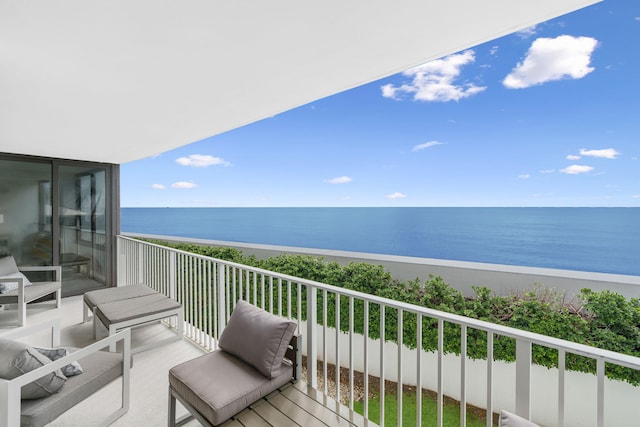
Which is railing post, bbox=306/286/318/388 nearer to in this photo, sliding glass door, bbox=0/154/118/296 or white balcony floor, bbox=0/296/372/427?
white balcony floor, bbox=0/296/372/427

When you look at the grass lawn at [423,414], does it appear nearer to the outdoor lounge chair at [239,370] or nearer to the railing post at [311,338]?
the railing post at [311,338]

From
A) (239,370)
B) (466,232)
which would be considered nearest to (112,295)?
(239,370)

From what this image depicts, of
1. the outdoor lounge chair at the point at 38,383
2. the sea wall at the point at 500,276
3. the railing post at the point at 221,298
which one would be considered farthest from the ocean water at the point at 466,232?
the outdoor lounge chair at the point at 38,383

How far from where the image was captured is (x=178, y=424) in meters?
2.00

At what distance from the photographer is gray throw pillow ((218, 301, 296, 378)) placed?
183 centimetres

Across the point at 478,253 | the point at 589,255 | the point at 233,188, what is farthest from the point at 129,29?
the point at 233,188

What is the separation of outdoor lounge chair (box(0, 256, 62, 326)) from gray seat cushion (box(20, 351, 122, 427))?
2.52 m

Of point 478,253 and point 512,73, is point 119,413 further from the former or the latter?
point 512,73

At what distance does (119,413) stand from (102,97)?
2.43 meters

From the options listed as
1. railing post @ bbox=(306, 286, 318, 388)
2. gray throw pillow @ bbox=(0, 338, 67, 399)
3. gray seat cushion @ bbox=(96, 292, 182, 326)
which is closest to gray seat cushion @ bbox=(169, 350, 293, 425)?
railing post @ bbox=(306, 286, 318, 388)

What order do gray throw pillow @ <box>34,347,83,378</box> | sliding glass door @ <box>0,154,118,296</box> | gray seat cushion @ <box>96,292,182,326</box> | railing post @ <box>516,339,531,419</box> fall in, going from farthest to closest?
sliding glass door @ <box>0,154,118,296</box> < gray seat cushion @ <box>96,292,182,326</box> < gray throw pillow @ <box>34,347,83,378</box> < railing post @ <box>516,339,531,419</box>

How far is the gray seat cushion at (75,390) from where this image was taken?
154 cm

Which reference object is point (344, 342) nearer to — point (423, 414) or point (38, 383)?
point (423, 414)

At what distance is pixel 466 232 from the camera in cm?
1433
